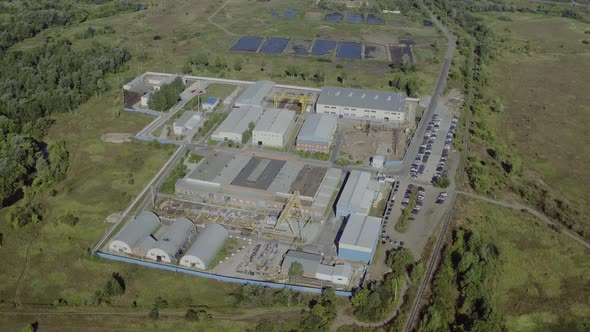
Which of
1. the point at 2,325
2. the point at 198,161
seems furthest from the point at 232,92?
the point at 2,325

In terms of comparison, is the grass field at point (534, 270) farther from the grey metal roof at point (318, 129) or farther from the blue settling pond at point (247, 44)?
the blue settling pond at point (247, 44)

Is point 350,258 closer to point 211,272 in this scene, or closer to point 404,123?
point 211,272

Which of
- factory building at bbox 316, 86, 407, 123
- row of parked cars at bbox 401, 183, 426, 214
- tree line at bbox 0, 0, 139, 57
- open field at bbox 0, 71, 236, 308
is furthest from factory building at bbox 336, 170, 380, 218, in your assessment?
tree line at bbox 0, 0, 139, 57

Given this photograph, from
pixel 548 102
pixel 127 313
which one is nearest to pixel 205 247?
pixel 127 313

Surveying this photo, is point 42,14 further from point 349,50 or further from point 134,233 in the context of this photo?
point 134,233

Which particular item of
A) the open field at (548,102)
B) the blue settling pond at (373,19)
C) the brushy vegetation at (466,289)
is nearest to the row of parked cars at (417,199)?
the brushy vegetation at (466,289)
